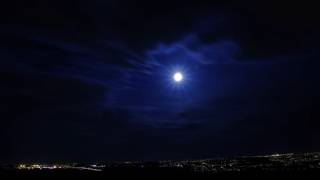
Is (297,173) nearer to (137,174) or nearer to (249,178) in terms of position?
(249,178)

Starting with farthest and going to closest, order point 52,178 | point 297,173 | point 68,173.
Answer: point 297,173, point 68,173, point 52,178

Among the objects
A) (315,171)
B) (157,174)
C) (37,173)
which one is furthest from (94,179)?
(315,171)

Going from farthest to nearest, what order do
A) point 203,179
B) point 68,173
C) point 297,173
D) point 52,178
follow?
point 297,173 < point 203,179 < point 68,173 < point 52,178

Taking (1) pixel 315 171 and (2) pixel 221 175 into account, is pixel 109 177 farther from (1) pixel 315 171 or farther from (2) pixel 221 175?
(1) pixel 315 171

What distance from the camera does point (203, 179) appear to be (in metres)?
27.1

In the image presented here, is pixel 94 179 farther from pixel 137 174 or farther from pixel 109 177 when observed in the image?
pixel 137 174

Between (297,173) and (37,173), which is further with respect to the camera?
(297,173)

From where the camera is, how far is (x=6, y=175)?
24.0 m

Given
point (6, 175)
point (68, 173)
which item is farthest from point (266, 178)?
point (6, 175)

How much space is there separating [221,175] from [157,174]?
5.40 m

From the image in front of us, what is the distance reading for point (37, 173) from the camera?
82.7 feet

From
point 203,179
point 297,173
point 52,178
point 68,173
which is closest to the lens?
point 52,178

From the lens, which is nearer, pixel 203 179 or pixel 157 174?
pixel 203 179

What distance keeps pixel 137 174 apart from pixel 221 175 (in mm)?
7302
